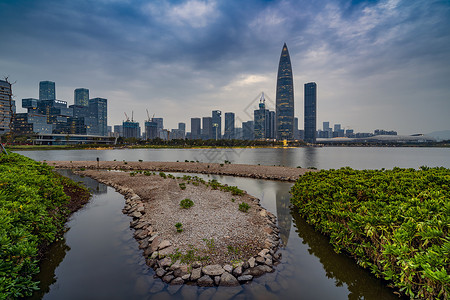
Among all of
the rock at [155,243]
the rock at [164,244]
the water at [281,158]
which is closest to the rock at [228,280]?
the rock at [164,244]

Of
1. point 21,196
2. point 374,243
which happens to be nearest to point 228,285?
point 374,243

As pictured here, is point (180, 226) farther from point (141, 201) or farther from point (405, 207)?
point (405, 207)

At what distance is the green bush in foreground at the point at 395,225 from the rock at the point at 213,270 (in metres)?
6.33

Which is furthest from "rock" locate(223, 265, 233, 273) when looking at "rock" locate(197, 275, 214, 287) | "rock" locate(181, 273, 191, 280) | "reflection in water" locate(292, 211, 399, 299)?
"reflection in water" locate(292, 211, 399, 299)

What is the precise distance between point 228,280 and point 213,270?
0.75m

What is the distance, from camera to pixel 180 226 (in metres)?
12.4

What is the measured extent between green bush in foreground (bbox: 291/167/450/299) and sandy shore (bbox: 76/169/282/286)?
3769mm

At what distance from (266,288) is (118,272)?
21.9 ft

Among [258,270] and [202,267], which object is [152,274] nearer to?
[202,267]

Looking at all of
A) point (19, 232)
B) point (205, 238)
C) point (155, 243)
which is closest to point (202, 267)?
point (205, 238)

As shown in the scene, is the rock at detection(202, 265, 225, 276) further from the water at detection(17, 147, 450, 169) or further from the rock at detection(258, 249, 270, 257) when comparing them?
the water at detection(17, 147, 450, 169)

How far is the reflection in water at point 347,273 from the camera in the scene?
8102 mm

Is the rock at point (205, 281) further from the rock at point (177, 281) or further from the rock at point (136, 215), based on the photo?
the rock at point (136, 215)

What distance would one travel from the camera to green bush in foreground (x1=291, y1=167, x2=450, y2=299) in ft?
20.6
